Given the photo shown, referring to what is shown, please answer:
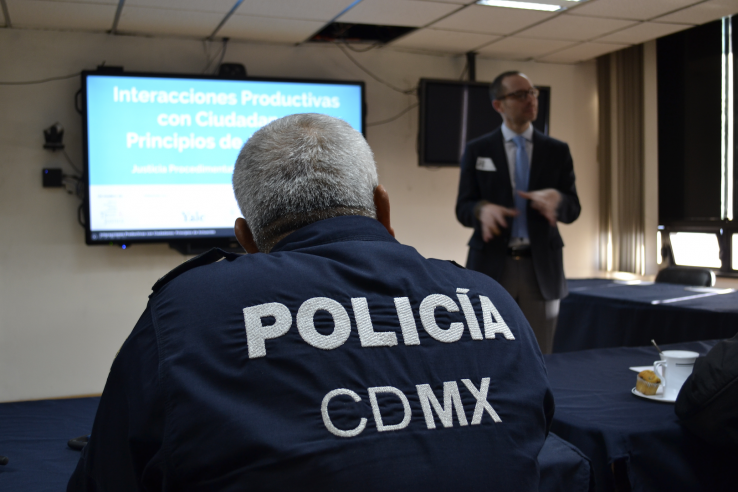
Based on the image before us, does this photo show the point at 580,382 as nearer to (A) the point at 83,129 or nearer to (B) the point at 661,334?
(B) the point at 661,334

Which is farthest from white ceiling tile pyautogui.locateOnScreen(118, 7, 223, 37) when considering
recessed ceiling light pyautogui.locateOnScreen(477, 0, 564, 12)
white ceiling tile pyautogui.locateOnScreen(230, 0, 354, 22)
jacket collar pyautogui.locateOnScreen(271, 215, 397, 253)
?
jacket collar pyautogui.locateOnScreen(271, 215, 397, 253)

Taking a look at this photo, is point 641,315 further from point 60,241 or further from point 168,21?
point 60,241

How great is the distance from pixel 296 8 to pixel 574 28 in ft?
6.43

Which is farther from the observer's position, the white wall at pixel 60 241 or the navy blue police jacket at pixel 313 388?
the white wall at pixel 60 241

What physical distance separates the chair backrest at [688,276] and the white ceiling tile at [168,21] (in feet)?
11.0

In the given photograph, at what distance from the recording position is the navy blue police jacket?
27.3 inches

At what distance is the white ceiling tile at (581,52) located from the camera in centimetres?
488

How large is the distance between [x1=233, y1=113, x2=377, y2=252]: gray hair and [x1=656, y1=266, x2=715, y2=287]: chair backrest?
3.66 meters

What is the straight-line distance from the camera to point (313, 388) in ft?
2.36

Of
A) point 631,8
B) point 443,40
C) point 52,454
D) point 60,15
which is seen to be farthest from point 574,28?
point 52,454

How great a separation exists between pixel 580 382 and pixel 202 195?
3.14m

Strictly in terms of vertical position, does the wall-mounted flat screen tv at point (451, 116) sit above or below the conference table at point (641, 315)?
above

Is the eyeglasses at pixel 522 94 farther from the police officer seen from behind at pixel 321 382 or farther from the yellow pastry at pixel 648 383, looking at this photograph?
the police officer seen from behind at pixel 321 382

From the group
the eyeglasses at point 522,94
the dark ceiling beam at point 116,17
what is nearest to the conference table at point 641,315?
the eyeglasses at point 522,94
